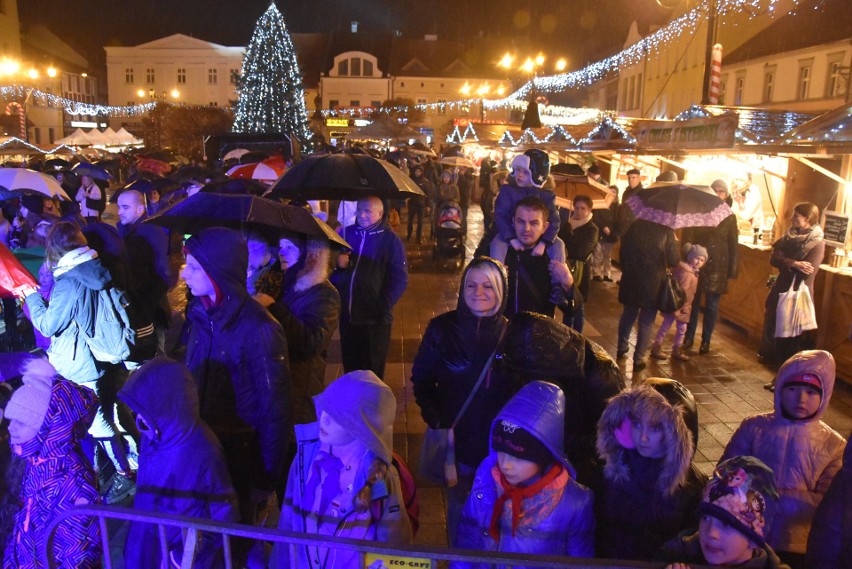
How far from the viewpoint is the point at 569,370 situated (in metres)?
3.08

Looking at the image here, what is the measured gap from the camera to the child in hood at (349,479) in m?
2.55

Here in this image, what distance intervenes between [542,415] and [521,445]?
150mm

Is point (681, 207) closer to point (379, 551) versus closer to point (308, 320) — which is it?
point (308, 320)

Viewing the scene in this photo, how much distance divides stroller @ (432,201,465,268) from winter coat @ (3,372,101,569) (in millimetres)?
9812

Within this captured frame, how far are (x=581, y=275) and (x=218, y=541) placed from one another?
206 inches

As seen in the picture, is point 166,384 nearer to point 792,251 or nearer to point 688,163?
point 792,251

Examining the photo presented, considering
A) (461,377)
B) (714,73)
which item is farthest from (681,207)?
(714,73)

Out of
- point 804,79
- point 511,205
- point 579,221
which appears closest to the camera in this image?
point 511,205

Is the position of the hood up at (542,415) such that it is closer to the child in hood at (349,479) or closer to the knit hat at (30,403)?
the child in hood at (349,479)

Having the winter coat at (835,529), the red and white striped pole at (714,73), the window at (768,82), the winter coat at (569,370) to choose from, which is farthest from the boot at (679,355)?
the window at (768,82)

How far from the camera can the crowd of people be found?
2.56 metres

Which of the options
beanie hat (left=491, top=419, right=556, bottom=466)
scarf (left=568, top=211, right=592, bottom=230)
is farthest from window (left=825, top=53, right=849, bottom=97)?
beanie hat (left=491, top=419, right=556, bottom=466)

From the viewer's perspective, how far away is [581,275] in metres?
7.24

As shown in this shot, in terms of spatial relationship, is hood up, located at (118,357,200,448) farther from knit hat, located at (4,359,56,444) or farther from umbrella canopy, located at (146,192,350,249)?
umbrella canopy, located at (146,192,350,249)
